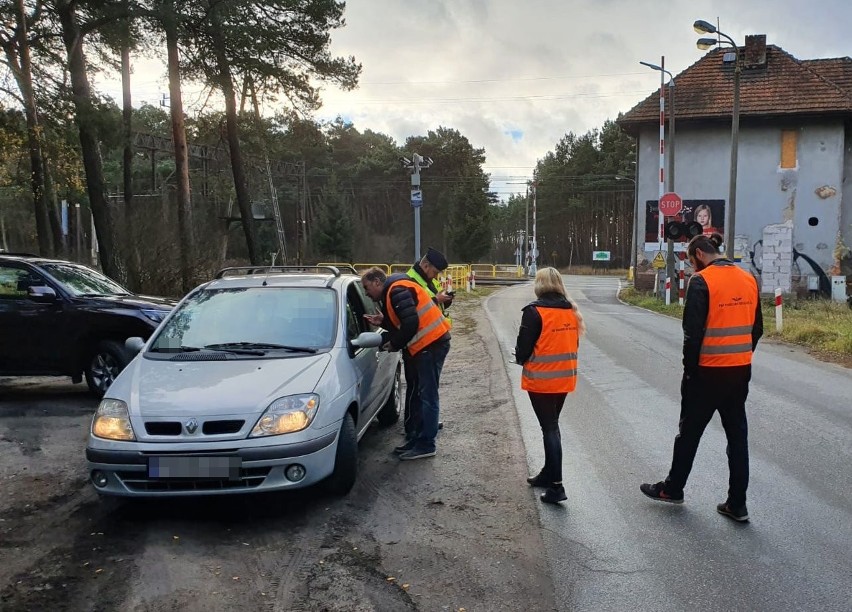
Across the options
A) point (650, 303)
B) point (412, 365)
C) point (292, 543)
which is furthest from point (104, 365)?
point (650, 303)

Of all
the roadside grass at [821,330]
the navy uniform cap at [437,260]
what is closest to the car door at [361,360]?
Answer: the navy uniform cap at [437,260]

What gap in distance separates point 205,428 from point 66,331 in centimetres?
473

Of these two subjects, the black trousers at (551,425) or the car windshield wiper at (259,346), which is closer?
the black trousers at (551,425)

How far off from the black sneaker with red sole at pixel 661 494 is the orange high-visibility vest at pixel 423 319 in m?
2.06

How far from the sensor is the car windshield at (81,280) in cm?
834

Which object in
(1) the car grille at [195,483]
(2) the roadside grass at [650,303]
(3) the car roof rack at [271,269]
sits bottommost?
(2) the roadside grass at [650,303]

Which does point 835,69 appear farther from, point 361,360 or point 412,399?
point 361,360

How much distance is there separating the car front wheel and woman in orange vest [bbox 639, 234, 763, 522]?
20.3ft

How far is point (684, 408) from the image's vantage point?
4496 millimetres

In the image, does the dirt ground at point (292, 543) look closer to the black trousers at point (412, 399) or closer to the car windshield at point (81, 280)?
the black trousers at point (412, 399)

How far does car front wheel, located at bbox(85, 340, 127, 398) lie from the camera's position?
308 inches

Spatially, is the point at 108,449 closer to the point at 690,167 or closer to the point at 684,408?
the point at 684,408

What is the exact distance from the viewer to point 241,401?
14.0ft

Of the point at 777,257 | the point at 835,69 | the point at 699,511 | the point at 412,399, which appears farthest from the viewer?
the point at 835,69
